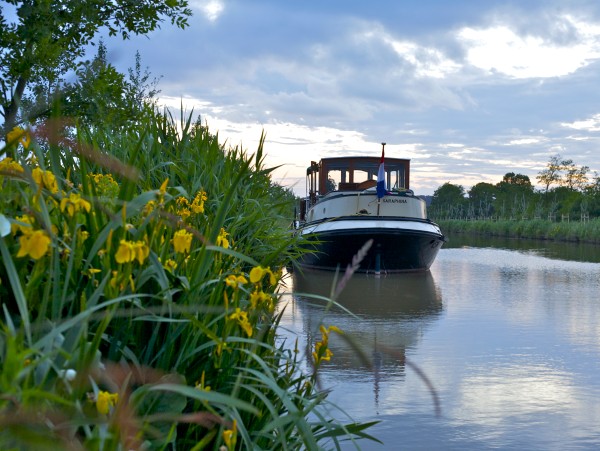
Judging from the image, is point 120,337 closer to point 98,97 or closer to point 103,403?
point 103,403

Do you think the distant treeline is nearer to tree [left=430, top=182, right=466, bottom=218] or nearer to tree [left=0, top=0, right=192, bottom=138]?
tree [left=430, top=182, right=466, bottom=218]

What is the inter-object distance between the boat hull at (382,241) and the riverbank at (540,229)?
21650 millimetres

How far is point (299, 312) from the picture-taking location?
31.0 feet

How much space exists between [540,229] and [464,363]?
1502 inches

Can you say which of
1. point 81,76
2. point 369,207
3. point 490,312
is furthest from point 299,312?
point 369,207

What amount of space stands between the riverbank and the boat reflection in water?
2321 cm

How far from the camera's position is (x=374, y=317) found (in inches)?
367

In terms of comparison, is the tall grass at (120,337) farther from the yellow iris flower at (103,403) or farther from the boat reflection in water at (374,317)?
the boat reflection in water at (374,317)

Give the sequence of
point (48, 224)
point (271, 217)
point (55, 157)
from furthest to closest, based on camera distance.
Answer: point (271, 217) → point (55, 157) → point (48, 224)

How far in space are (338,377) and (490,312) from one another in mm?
4696

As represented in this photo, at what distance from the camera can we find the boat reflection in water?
20.7ft

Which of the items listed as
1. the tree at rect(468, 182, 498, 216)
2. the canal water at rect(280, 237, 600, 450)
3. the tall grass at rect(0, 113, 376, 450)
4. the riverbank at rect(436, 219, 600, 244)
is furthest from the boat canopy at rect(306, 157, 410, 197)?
the tree at rect(468, 182, 498, 216)

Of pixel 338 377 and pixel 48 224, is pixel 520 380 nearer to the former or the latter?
pixel 338 377

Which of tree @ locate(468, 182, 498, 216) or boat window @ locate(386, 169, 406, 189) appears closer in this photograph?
boat window @ locate(386, 169, 406, 189)
